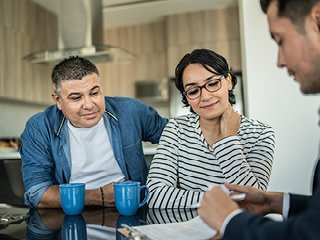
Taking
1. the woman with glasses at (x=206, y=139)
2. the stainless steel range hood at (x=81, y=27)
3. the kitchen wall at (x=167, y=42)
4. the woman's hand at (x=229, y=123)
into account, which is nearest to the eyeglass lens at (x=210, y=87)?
the woman with glasses at (x=206, y=139)

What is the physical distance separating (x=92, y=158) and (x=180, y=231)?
0.82 m

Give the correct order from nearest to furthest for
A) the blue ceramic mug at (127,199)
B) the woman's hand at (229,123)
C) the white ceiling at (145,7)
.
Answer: the blue ceramic mug at (127,199), the woman's hand at (229,123), the white ceiling at (145,7)

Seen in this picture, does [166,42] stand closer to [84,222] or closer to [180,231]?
[84,222]

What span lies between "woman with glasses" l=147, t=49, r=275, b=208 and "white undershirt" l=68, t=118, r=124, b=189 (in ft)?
0.87

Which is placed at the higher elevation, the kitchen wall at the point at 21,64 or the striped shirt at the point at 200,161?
the kitchen wall at the point at 21,64

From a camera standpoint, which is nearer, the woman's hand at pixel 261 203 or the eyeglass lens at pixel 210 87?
the woman's hand at pixel 261 203

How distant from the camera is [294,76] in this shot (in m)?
0.73

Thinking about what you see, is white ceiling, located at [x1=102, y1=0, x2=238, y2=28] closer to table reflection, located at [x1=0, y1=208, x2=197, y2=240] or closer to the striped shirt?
the striped shirt

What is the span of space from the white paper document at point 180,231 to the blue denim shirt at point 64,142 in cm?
67

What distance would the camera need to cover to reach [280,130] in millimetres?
3240

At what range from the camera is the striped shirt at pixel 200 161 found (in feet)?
4.03

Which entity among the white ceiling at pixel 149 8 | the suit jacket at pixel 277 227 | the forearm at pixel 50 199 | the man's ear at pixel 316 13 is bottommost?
the forearm at pixel 50 199

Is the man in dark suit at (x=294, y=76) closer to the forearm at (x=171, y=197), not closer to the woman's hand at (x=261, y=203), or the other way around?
the woman's hand at (x=261, y=203)

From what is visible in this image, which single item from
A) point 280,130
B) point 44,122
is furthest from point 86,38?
point 44,122
